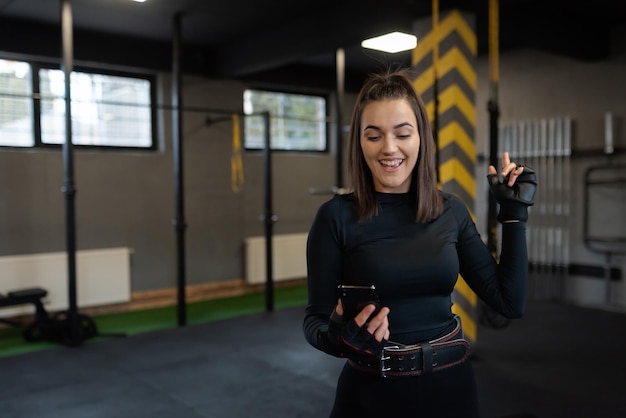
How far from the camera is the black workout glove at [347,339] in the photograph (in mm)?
1089

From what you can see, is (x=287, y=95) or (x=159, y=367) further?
(x=287, y=95)

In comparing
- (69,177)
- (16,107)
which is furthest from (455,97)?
(16,107)

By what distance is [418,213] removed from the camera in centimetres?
127

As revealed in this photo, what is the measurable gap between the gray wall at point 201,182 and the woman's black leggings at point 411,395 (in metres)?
4.99

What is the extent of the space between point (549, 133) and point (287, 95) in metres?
3.17

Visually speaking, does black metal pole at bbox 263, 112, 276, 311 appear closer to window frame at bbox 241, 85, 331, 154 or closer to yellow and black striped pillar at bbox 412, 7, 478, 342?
window frame at bbox 241, 85, 331, 154

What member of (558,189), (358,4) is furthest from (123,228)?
(558,189)

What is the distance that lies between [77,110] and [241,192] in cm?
204

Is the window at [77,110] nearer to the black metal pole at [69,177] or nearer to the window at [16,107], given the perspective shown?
the window at [16,107]

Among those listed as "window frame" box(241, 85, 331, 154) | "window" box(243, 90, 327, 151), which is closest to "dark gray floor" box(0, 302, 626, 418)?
"window frame" box(241, 85, 331, 154)

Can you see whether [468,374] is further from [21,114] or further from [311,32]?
[21,114]

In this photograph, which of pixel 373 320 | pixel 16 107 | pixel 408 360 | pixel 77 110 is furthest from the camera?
pixel 77 110

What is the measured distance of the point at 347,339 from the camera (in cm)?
110

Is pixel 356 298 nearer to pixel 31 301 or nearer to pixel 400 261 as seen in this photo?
pixel 400 261
